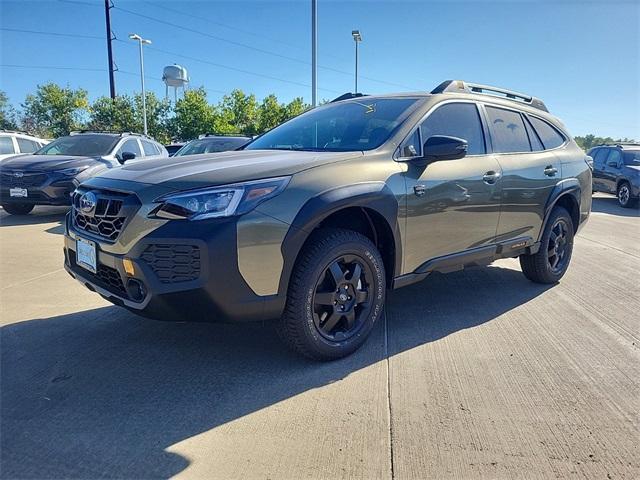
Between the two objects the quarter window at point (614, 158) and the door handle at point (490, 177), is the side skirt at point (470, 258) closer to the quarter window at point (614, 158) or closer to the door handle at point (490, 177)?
the door handle at point (490, 177)

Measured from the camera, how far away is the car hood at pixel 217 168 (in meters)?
2.72

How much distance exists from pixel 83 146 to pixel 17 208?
1.70 m

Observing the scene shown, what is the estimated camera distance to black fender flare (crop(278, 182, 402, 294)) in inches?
110

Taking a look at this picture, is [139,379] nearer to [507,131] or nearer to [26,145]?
[507,131]

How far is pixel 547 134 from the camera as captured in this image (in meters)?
5.12

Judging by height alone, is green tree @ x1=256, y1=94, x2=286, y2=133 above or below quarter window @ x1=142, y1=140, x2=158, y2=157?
above

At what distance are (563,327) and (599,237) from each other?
18.0 ft

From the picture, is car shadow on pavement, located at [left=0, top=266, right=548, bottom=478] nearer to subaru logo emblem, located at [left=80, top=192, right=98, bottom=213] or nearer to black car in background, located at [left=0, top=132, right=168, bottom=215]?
subaru logo emblem, located at [left=80, top=192, right=98, bottom=213]

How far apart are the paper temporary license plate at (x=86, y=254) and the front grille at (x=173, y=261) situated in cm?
52

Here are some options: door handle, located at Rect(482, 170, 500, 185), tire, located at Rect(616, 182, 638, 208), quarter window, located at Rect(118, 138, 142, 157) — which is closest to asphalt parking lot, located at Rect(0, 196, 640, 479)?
door handle, located at Rect(482, 170, 500, 185)

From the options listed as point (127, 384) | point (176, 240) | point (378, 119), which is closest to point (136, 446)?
point (127, 384)

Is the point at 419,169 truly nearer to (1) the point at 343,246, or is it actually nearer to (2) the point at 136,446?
(1) the point at 343,246

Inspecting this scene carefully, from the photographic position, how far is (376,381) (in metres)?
3.00

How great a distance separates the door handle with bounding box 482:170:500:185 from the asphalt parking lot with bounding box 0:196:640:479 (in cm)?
116
